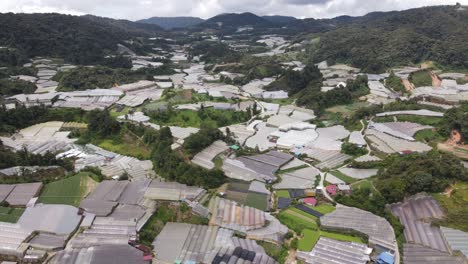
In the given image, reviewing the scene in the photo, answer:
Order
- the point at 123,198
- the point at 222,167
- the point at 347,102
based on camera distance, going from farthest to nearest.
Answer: the point at 347,102
the point at 222,167
the point at 123,198

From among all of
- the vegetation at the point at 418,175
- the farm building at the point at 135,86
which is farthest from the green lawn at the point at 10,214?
the farm building at the point at 135,86

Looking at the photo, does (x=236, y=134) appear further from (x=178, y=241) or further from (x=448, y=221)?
(x=448, y=221)

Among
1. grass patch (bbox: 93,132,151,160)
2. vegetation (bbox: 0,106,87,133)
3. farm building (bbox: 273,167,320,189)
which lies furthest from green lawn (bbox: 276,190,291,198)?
vegetation (bbox: 0,106,87,133)

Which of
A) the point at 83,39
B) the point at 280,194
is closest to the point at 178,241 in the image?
the point at 280,194

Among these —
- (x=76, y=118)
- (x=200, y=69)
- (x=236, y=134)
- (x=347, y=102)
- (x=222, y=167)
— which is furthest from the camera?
(x=200, y=69)

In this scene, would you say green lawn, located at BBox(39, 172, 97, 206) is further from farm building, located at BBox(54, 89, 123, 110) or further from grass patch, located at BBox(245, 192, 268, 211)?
farm building, located at BBox(54, 89, 123, 110)

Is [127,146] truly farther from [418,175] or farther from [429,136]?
[429,136]

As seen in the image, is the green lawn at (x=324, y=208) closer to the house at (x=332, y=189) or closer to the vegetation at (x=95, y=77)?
the house at (x=332, y=189)

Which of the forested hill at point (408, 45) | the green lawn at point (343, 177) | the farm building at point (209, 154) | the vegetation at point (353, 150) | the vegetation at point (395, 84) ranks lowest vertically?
the green lawn at point (343, 177)
